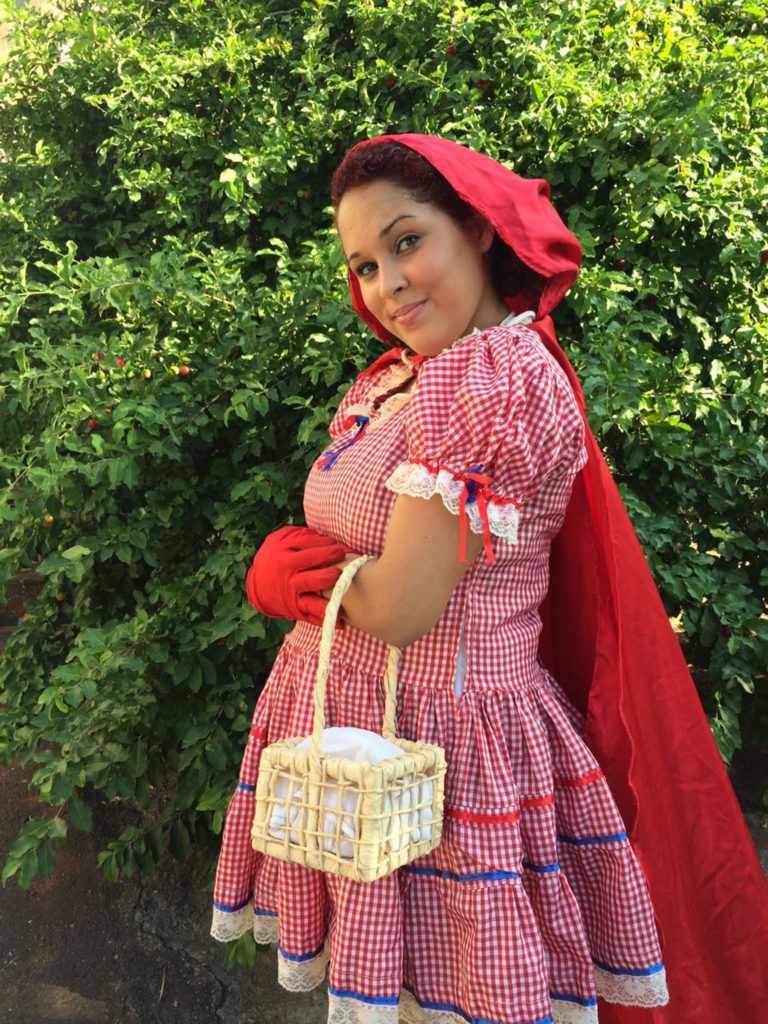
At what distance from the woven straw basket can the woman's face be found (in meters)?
0.43

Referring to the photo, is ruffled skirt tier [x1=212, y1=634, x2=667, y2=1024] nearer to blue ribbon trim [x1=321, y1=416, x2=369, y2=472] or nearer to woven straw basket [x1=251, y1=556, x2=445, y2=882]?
woven straw basket [x1=251, y1=556, x2=445, y2=882]

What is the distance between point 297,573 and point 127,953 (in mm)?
1753

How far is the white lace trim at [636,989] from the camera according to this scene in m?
1.32

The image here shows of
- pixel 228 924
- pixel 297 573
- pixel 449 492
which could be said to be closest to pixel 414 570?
pixel 449 492

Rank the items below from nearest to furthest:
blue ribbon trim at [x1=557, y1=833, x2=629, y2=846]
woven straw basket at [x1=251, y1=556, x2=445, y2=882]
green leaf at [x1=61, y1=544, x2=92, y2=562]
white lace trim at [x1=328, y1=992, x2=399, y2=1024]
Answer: woven straw basket at [x1=251, y1=556, x2=445, y2=882] → white lace trim at [x1=328, y1=992, x2=399, y2=1024] → blue ribbon trim at [x1=557, y1=833, x2=629, y2=846] → green leaf at [x1=61, y1=544, x2=92, y2=562]

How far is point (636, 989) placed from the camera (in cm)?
132

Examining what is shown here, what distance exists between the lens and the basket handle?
3.88 ft

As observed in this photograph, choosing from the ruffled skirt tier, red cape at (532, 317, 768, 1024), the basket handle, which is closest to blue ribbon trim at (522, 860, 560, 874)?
the ruffled skirt tier

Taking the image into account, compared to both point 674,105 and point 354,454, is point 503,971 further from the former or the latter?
point 674,105

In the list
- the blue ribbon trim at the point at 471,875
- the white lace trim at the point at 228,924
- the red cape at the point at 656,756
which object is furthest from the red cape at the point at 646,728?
the white lace trim at the point at 228,924

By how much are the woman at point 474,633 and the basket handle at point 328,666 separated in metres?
0.03

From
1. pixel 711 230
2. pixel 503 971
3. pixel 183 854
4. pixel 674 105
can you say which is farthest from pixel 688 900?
pixel 674 105

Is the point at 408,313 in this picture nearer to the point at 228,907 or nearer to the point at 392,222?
the point at 392,222

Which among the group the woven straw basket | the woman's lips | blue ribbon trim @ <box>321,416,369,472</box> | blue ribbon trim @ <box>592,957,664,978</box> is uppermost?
the woman's lips
